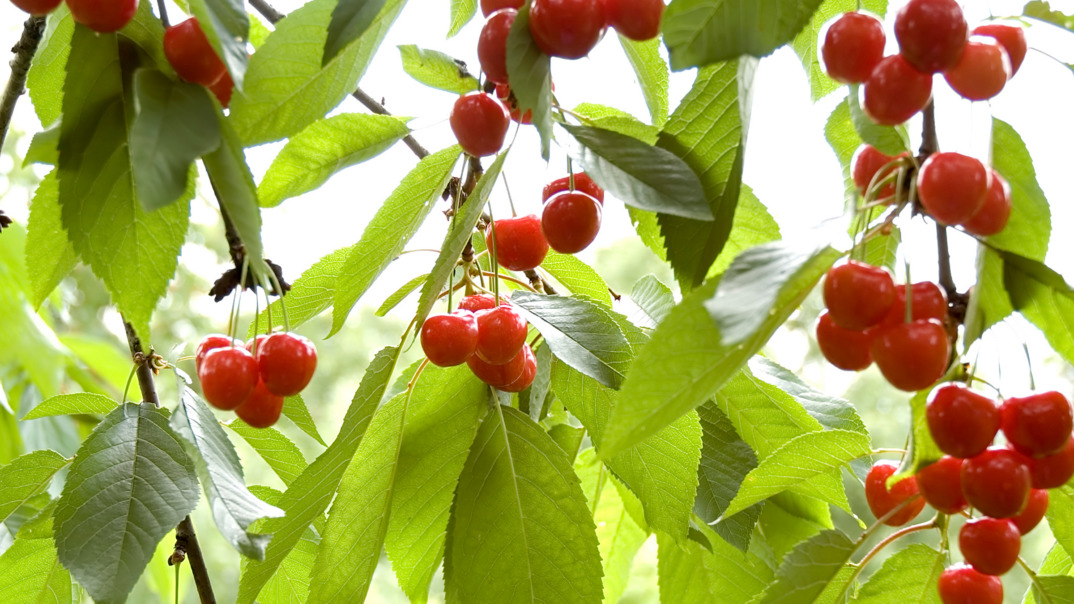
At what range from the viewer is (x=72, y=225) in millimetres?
389

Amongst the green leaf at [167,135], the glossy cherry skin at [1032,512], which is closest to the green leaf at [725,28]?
the green leaf at [167,135]

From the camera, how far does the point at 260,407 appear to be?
0.55 metres

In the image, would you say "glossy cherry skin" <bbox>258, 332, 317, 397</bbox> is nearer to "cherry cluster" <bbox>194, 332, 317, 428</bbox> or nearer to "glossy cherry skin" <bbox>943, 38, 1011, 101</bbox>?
"cherry cluster" <bbox>194, 332, 317, 428</bbox>

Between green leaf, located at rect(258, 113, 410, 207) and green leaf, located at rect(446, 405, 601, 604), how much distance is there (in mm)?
164

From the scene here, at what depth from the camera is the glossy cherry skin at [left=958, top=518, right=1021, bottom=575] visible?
0.43 metres

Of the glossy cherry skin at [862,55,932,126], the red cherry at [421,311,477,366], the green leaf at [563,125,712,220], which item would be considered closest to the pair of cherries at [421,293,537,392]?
the red cherry at [421,311,477,366]

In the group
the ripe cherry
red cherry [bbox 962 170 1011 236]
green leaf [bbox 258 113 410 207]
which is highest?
green leaf [bbox 258 113 410 207]

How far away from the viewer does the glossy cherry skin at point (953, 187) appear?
0.33m

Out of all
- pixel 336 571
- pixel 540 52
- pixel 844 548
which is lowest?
pixel 844 548

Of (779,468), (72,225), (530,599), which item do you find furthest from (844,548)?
(72,225)

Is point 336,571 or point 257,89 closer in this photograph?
point 257,89

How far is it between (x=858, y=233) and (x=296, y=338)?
1.00 feet

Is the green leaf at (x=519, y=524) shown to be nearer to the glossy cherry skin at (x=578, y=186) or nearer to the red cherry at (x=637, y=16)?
the glossy cherry skin at (x=578, y=186)

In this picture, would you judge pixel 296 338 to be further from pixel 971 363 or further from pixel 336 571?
pixel 971 363
